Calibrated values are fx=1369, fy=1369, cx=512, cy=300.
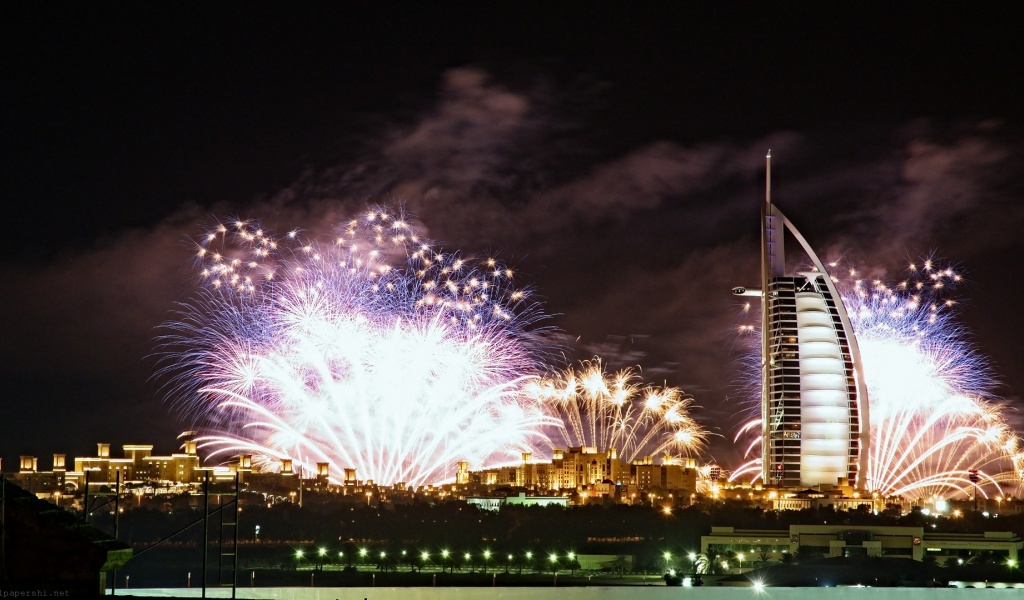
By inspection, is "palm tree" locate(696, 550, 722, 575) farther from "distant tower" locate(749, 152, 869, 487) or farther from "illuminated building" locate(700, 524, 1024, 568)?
"distant tower" locate(749, 152, 869, 487)

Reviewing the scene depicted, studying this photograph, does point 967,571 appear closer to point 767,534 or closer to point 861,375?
point 767,534

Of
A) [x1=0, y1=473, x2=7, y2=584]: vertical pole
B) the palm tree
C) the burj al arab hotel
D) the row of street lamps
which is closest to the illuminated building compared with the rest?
the palm tree

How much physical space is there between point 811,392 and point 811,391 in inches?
4.9

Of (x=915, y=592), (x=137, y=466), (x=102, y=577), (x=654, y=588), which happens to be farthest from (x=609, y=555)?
(x=102, y=577)

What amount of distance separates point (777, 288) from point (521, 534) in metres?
46.2

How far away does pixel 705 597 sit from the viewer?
93188 mm

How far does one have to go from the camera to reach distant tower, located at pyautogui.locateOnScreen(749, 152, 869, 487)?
170375mm

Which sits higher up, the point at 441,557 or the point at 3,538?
the point at 3,538

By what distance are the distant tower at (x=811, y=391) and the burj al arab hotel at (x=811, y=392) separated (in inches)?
4.9

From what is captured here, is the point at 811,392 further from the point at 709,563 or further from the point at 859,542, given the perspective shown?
the point at 709,563

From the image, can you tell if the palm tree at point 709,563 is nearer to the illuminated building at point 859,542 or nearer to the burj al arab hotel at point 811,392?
the illuminated building at point 859,542

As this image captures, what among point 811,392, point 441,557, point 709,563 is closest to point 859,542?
point 709,563

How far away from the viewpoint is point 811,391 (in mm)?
170125

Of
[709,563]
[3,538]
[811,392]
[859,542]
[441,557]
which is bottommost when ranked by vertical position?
[441,557]
